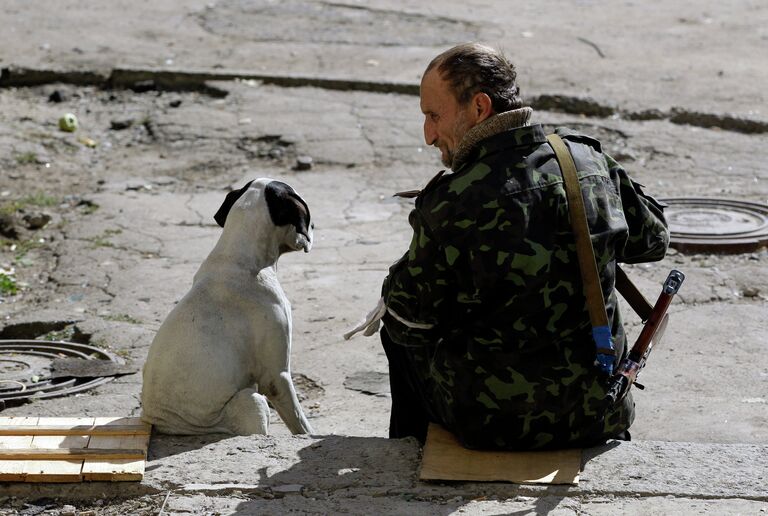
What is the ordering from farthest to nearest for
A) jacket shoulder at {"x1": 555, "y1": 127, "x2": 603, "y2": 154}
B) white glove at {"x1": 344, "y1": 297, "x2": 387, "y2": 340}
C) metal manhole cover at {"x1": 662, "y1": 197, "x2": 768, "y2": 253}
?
metal manhole cover at {"x1": 662, "y1": 197, "x2": 768, "y2": 253}
white glove at {"x1": 344, "y1": 297, "x2": 387, "y2": 340}
jacket shoulder at {"x1": 555, "y1": 127, "x2": 603, "y2": 154}

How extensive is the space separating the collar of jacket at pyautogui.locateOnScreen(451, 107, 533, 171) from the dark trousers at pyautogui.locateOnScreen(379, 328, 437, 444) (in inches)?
30.8

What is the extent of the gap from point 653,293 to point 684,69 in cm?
538

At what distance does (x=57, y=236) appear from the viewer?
7145 mm

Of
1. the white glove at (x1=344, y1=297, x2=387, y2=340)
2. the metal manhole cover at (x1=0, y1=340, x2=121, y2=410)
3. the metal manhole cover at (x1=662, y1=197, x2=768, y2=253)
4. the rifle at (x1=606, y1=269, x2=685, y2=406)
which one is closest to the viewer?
the rifle at (x1=606, y1=269, x2=685, y2=406)

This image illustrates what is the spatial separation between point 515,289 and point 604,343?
30 cm

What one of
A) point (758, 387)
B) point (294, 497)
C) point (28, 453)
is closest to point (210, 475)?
point (294, 497)

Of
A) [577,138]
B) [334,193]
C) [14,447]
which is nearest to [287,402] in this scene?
[14,447]

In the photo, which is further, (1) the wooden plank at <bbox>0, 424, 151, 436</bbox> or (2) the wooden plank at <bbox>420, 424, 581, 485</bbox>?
(1) the wooden plank at <bbox>0, 424, 151, 436</bbox>

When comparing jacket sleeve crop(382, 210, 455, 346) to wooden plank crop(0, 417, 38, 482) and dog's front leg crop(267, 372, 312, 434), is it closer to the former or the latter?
dog's front leg crop(267, 372, 312, 434)

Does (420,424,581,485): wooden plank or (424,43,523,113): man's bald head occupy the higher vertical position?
(424,43,523,113): man's bald head

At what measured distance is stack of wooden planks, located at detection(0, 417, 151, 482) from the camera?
3.49m

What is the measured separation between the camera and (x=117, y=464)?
140 inches

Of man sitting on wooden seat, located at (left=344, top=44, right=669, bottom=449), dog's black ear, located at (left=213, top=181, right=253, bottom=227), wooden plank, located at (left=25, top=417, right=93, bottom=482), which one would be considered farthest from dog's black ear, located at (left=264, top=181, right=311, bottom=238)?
wooden plank, located at (left=25, top=417, right=93, bottom=482)

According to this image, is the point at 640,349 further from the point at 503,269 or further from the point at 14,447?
the point at 14,447
